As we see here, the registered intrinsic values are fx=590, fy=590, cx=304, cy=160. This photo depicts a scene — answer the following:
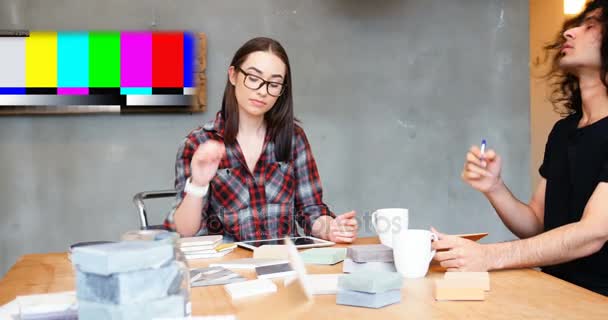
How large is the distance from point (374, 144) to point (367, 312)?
2822 millimetres

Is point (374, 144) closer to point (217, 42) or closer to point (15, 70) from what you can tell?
point (217, 42)

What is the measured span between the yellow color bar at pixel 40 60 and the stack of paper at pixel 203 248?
212cm

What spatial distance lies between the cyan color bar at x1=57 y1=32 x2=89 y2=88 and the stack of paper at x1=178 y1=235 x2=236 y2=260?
205 centimetres

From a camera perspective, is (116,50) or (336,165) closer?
(116,50)

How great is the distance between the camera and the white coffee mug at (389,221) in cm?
152

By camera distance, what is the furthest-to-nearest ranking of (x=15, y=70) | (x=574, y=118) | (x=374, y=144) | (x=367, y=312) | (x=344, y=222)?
(x=374, y=144) < (x=15, y=70) < (x=574, y=118) < (x=344, y=222) < (x=367, y=312)

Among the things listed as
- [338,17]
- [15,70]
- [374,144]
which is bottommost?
[374,144]

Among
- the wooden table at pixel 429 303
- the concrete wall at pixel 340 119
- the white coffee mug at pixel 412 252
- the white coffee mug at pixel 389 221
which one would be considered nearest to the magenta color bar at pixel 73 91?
the concrete wall at pixel 340 119

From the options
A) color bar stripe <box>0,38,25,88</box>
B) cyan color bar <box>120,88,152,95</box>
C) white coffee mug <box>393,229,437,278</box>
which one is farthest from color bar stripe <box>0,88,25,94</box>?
white coffee mug <box>393,229,437,278</box>

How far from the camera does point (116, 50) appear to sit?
3334 mm

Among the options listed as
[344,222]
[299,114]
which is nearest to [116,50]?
[299,114]

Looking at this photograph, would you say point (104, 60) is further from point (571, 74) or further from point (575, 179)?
point (575, 179)

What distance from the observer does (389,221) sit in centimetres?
154

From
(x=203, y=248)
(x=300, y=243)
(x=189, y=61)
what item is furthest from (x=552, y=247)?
(x=189, y=61)
